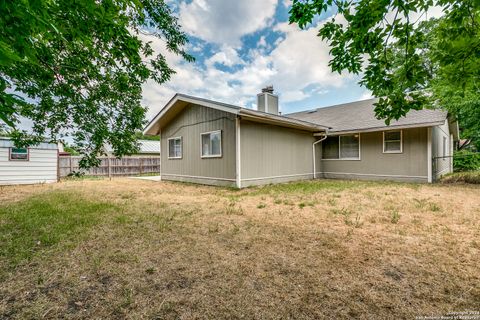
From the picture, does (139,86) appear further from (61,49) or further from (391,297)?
(391,297)

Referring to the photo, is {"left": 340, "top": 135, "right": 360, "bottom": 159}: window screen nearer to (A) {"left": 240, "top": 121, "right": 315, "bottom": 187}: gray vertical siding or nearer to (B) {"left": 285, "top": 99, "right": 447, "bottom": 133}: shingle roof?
(B) {"left": 285, "top": 99, "right": 447, "bottom": 133}: shingle roof

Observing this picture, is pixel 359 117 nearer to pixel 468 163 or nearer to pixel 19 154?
pixel 468 163

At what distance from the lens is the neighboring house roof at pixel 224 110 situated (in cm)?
735

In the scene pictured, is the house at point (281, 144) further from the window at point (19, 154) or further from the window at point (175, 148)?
the window at point (19, 154)

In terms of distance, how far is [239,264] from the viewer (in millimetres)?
2432

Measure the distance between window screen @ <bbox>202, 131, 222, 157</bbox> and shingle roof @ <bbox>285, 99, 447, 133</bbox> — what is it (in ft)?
17.5

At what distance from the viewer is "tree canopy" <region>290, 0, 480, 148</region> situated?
2.47 meters

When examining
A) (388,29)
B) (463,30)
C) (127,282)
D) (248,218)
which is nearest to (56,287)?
(127,282)

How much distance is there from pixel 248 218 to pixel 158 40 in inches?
167

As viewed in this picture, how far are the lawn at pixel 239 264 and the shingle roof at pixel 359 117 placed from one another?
5.37 metres

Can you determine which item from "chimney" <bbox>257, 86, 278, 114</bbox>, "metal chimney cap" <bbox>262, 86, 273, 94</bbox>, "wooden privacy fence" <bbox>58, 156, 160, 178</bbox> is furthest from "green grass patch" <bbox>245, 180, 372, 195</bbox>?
"wooden privacy fence" <bbox>58, 156, 160, 178</bbox>

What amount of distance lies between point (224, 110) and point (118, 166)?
35.7 feet

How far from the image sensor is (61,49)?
11.7 feet

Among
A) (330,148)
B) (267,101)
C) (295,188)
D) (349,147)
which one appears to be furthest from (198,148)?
(349,147)
